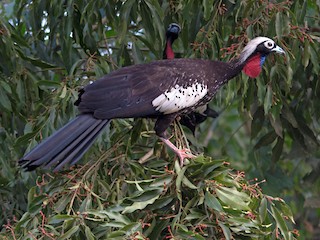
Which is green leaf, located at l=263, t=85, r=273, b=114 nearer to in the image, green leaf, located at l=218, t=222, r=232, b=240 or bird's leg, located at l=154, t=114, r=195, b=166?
bird's leg, located at l=154, t=114, r=195, b=166

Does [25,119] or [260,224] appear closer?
[260,224]

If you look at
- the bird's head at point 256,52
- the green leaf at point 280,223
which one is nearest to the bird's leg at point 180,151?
the green leaf at point 280,223

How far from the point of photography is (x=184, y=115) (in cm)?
405

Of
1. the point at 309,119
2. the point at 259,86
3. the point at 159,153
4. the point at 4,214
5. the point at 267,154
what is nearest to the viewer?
the point at 159,153

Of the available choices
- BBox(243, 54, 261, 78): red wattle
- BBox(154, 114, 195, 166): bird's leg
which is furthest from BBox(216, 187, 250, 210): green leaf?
BBox(243, 54, 261, 78): red wattle

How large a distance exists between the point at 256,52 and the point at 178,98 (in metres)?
0.44

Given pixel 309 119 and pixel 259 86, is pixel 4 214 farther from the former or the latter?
pixel 309 119

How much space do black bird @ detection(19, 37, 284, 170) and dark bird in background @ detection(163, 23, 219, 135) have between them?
0.98 ft

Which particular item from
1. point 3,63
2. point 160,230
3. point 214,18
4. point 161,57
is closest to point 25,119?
point 3,63

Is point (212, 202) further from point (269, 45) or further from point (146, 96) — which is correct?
point (269, 45)

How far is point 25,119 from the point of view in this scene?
A: 424 cm

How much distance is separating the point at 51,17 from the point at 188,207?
160 centimetres

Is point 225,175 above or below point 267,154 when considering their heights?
above

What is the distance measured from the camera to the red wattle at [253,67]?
388 centimetres
